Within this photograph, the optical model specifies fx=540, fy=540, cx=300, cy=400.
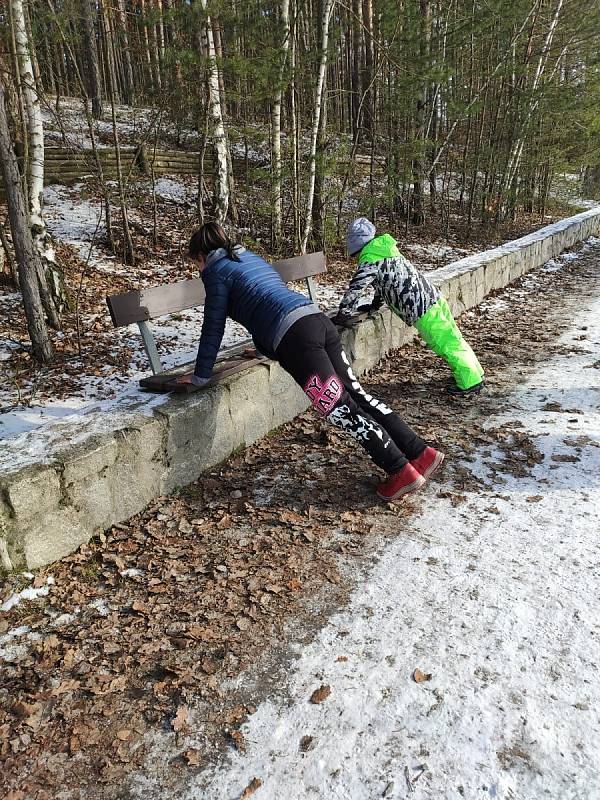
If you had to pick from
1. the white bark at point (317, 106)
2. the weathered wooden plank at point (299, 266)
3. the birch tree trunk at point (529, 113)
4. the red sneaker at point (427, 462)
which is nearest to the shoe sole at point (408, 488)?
the red sneaker at point (427, 462)

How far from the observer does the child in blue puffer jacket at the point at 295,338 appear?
122 inches

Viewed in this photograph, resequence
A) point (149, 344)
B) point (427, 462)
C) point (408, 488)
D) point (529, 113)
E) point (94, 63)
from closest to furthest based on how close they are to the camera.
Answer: point (408, 488) < point (427, 462) < point (149, 344) < point (529, 113) < point (94, 63)

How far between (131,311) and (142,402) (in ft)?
2.28

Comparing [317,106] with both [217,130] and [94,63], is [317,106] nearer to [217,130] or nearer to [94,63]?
[217,130]

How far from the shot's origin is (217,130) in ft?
25.5

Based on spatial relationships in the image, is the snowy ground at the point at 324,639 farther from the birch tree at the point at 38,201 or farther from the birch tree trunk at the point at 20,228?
the birch tree at the point at 38,201

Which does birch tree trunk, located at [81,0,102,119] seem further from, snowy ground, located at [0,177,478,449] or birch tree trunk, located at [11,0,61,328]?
birch tree trunk, located at [11,0,61,328]

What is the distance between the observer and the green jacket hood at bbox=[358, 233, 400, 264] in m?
4.51

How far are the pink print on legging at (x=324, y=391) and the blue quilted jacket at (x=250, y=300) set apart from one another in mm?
307

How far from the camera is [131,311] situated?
12.2 feet

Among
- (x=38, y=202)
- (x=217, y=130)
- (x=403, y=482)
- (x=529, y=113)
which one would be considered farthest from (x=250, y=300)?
(x=529, y=113)

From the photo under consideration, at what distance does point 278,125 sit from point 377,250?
5081 millimetres

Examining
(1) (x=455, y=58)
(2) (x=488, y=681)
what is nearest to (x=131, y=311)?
(2) (x=488, y=681)

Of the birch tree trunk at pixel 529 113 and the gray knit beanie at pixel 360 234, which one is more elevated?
the birch tree trunk at pixel 529 113
